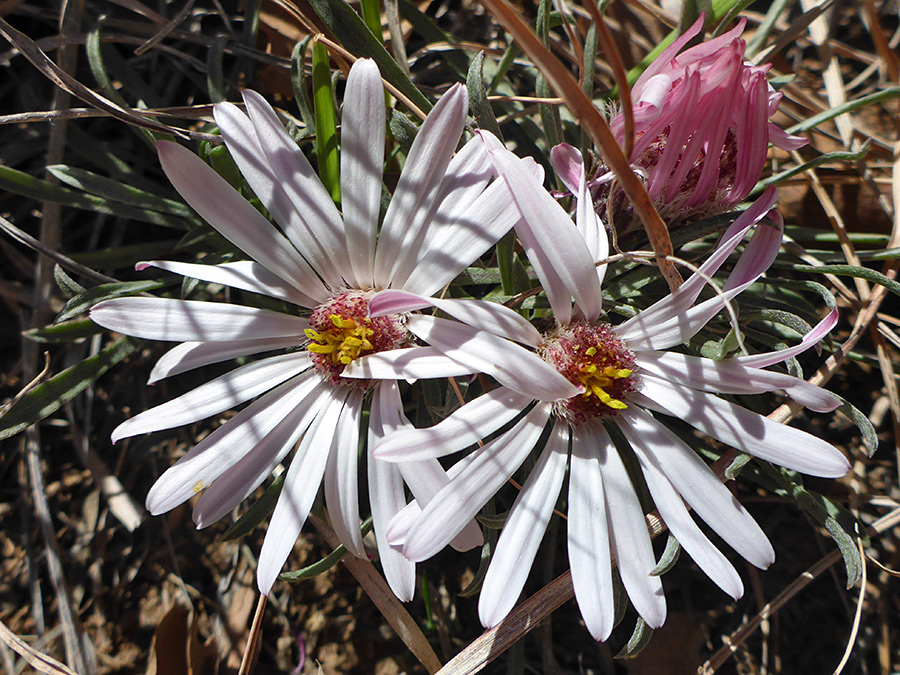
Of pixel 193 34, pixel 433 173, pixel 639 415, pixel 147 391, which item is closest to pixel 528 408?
pixel 639 415

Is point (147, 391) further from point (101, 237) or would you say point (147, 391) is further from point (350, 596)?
point (350, 596)

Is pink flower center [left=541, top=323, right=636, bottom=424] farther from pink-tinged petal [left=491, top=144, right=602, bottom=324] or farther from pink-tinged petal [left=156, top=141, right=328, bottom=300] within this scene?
pink-tinged petal [left=156, top=141, right=328, bottom=300]

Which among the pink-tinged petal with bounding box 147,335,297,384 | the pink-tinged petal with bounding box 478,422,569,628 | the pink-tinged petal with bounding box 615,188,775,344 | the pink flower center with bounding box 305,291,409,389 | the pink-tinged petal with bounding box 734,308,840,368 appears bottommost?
the pink-tinged petal with bounding box 478,422,569,628

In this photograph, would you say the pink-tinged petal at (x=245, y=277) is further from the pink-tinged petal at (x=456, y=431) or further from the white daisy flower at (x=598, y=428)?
the pink-tinged petal at (x=456, y=431)

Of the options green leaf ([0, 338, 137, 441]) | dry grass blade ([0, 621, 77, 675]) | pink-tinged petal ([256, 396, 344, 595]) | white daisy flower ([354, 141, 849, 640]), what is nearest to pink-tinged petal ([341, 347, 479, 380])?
white daisy flower ([354, 141, 849, 640])

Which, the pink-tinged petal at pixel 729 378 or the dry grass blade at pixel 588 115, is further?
the pink-tinged petal at pixel 729 378

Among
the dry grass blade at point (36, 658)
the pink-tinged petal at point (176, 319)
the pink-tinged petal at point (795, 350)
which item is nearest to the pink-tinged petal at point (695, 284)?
the pink-tinged petal at point (795, 350)
